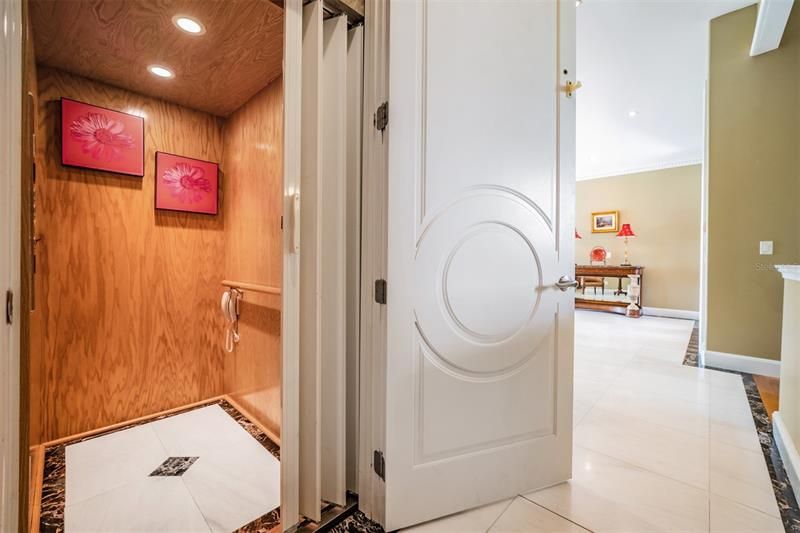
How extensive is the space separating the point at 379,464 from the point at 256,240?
5.35 ft

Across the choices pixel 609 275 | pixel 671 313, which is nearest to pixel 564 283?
pixel 609 275

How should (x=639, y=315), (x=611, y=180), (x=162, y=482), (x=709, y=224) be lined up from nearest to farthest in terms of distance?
(x=162, y=482) → (x=709, y=224) → (x=639, y=315) → (x=611, y=180)

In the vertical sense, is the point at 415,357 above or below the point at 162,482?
above

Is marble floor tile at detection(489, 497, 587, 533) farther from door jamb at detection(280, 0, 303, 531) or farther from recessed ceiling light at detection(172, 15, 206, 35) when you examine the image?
recessed ceiling light at detection(172, 15, 206, 35)

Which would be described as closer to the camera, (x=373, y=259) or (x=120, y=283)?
(x=373, y=259)

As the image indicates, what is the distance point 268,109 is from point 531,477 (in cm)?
250

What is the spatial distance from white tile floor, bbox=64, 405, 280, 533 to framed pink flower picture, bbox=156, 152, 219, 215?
4.99 feet

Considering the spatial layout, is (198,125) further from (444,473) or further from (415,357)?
(444,473)

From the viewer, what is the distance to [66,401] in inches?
80.0

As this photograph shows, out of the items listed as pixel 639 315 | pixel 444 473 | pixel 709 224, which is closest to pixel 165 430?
pixel 444 473

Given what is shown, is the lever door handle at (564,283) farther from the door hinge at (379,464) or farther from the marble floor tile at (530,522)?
the door hinge at (379,464)

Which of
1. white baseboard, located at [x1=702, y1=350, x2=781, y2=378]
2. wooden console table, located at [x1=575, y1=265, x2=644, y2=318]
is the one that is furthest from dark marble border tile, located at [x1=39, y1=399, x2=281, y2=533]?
wooden console table, located at [x1=575, y1=265, x2=644, y2=318]

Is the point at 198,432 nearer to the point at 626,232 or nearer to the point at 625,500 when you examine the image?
the point at 625,500

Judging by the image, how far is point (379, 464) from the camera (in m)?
1.28
